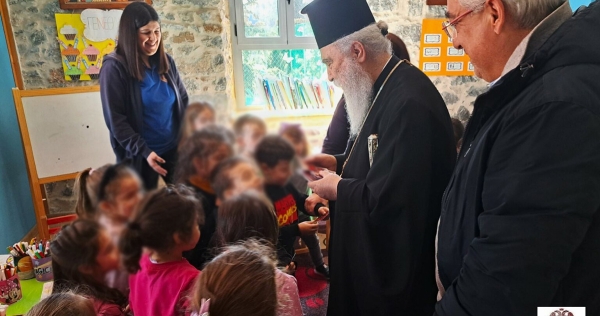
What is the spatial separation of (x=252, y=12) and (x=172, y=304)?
2.49 m

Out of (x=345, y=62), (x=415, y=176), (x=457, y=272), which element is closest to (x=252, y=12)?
(x=345, y=62)

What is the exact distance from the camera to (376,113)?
1219 millimetres

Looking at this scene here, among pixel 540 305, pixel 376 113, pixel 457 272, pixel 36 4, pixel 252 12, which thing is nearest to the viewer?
pixel 540 305

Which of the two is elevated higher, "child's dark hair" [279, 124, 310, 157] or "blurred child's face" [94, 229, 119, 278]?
"child's dark hair" [279, 124, 310, 157]

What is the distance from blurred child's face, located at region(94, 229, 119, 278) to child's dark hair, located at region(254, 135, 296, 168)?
71 centimetres

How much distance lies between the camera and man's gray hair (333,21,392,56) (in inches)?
49.0

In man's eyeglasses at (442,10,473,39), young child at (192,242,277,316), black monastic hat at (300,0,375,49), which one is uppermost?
black monastic hat at (300,0,375,49)

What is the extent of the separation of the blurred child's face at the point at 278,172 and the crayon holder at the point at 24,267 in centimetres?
102

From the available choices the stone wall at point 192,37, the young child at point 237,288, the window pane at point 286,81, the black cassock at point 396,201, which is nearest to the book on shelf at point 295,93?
the window pane at point 286,81

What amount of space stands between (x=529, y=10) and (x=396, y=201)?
58 cm

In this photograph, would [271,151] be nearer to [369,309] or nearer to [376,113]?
[376,113]

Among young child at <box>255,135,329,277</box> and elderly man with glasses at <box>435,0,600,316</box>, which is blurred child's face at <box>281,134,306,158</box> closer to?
young child at <box>255,135,329,277</box>

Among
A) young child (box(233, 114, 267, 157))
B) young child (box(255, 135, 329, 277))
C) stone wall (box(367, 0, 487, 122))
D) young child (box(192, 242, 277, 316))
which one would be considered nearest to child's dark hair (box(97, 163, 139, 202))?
young child (box(233, 114, 267, 157))

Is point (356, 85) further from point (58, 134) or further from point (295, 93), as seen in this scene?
point (58, 134)
